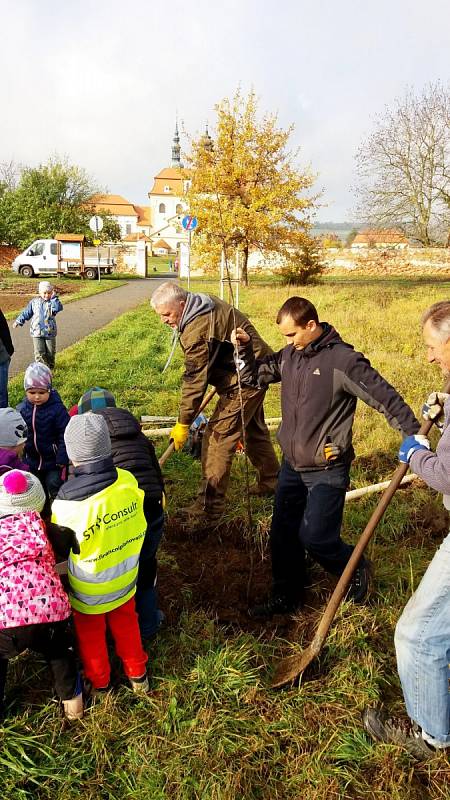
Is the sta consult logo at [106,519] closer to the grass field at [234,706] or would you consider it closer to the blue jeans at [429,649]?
the grass field at [234,706]

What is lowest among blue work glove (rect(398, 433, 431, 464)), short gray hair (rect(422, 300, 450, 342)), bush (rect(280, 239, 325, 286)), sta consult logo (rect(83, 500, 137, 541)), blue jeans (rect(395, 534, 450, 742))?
blue jeans (rect(395, 534, 450, 742))

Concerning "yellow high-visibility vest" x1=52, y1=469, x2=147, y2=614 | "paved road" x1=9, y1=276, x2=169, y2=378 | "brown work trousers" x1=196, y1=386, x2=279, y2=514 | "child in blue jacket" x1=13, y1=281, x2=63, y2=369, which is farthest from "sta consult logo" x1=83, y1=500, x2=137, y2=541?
"paved road" x1=9, y1=276, x2=169, y2=378

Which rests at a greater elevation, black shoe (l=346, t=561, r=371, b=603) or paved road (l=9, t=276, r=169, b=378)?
paved road (l=9, t=276, r=169, b=378)

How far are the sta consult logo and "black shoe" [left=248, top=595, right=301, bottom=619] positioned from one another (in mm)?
1288

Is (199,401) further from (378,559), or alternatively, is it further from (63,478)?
(378,559)

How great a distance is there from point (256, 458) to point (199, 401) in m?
0.99

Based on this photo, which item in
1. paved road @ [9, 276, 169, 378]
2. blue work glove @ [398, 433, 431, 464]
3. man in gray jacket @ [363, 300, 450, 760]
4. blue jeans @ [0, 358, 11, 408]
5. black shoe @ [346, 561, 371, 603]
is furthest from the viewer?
paved road @ [9, 276, 169, 378]

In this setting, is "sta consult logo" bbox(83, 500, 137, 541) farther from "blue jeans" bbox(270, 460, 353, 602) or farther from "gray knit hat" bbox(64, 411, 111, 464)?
"blue jeans" bbox(270, 460, 353, 602)

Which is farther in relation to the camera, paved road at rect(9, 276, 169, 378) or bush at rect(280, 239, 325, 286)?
bush at rect(280, 239, 325, 286)

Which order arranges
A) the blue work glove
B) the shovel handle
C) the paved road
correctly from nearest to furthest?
1. the blue work glove
2. the shovel handle
3. the paved road

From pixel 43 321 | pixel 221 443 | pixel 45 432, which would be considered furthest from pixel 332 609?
pixel 43 321

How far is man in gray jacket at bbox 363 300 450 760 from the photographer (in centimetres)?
206

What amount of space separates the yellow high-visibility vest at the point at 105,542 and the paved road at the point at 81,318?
6770mm

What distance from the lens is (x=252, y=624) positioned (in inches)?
125
